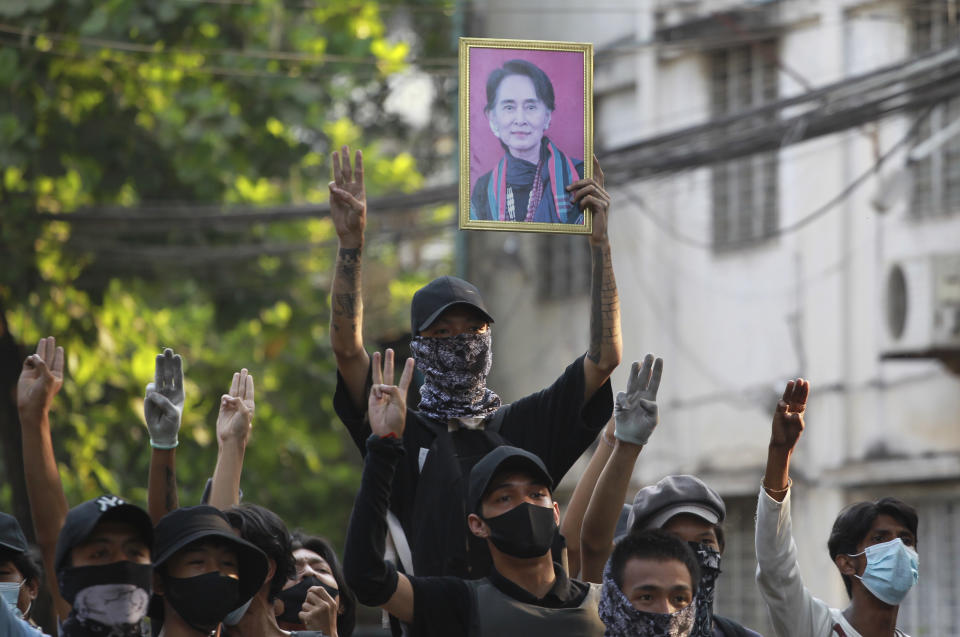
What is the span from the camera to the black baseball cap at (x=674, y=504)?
17.7ft

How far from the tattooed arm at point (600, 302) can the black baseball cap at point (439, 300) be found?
36cm

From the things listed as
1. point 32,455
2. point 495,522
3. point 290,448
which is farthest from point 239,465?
point 290,448

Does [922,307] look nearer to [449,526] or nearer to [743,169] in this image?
[743,169]

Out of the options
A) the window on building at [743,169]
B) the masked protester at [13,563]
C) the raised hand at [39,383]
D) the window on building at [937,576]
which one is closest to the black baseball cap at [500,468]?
the masked protester at [13,563]

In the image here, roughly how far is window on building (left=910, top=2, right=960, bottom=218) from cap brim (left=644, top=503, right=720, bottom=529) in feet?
30.2

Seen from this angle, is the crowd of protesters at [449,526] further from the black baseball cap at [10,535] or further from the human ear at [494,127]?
the human ear at [494,127]

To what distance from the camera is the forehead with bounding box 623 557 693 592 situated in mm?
4785

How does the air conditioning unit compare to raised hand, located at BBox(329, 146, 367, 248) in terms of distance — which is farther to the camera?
the air conditioning unit

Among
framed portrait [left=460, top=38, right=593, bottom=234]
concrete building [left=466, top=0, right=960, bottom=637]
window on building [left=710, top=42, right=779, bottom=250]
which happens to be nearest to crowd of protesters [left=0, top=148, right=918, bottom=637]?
framed portrait [left=460, top=38, right=593, bottom=234]

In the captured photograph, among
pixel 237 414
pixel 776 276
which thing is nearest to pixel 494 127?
pixel 237 414

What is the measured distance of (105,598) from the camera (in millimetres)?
4562

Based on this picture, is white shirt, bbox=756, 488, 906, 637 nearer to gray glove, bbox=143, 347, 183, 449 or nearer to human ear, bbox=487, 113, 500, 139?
human ear, bbox=487, 113, 500, 139

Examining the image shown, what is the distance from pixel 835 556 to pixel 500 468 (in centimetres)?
160

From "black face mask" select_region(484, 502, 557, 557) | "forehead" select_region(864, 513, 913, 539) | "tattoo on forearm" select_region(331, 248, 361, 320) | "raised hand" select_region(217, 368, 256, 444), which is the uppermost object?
"tattoo on forearm" select_region(331, 248, 361, 320)
